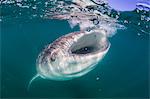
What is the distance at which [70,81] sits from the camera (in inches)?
181

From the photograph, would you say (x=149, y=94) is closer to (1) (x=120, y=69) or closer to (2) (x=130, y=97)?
(2) (x=130, y=97)

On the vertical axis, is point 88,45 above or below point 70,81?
above

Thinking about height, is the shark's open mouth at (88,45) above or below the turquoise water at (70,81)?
above

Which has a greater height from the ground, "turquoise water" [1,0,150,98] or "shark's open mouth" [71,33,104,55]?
"shark's open mouth" [71,33,104,55]

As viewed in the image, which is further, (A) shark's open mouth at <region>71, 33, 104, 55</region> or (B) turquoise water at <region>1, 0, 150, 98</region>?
(A) shark's open mouth at <region>71, 33, 104, 55</region>

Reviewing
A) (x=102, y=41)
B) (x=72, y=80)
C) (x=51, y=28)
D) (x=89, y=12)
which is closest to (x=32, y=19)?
(x=51, y=28)

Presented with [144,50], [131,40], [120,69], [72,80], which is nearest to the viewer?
[72,80]

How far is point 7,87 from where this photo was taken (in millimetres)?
4641

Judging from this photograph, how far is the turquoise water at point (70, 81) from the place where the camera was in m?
4.58

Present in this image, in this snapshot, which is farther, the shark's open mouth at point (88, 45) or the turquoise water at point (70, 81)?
the shark's open mouth at point (88, 45)

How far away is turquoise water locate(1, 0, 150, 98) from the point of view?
458 centimetres

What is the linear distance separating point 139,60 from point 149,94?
32.9 inches

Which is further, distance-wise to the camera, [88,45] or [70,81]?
[88,45]

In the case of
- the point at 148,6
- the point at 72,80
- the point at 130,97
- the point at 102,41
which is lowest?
the point at 130,97
